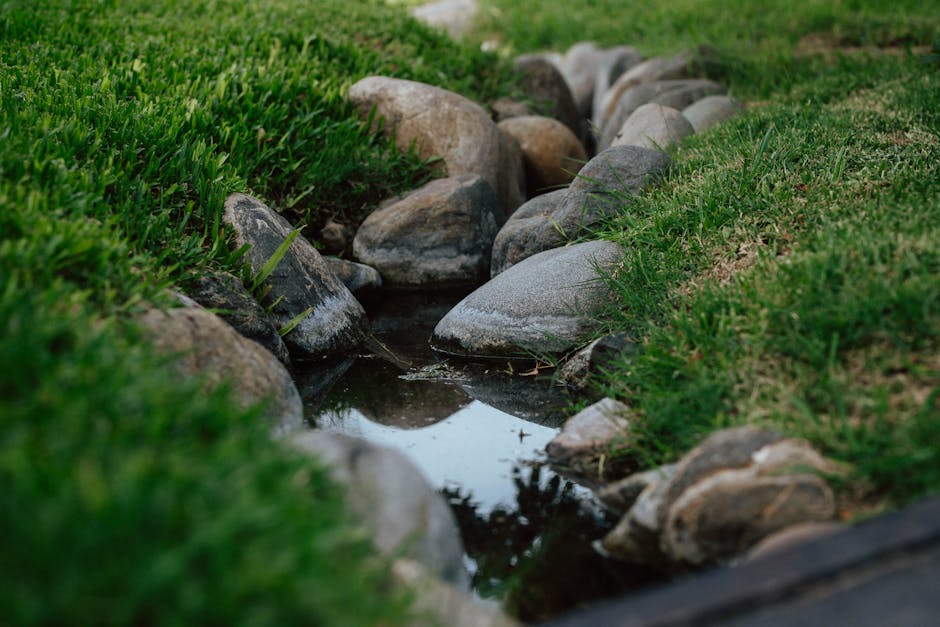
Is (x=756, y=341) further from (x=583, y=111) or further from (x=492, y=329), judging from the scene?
(x=583, y=111)

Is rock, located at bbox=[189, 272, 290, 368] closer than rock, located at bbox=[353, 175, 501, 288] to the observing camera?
Yes

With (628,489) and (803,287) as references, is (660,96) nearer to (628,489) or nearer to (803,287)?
(803,287)

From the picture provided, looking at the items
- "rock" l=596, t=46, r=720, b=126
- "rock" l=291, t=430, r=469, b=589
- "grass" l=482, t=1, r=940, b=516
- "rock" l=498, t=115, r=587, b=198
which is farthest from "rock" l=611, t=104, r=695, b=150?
"rock" l=291, t=430, r=469, b=589

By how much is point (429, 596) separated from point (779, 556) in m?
0.85

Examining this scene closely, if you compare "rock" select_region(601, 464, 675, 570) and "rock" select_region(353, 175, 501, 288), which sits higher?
"rock" select_region(601, 464, 675, 570)

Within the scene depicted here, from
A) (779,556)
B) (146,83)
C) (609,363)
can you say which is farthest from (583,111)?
(779,556)

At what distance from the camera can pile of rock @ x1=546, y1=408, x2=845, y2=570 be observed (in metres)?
2.52

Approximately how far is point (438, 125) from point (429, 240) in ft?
3.56

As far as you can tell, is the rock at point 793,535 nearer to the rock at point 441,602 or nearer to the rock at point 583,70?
the rock at point 441,602

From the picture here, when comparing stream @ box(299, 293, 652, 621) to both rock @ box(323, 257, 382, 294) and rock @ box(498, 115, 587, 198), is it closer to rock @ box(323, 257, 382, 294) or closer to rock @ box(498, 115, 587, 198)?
rock @ box(323, 257, 382, 294)

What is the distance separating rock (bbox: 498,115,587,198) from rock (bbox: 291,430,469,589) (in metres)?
4.78

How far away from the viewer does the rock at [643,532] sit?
276 cm

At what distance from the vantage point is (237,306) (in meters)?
4.02

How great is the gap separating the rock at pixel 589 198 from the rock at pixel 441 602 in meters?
2.94
